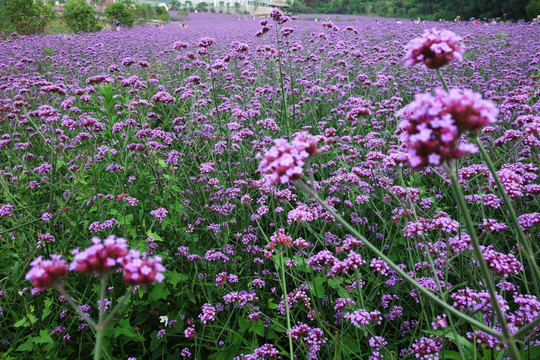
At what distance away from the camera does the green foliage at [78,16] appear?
16750mm

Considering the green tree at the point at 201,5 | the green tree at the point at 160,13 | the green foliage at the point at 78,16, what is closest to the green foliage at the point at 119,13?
the green foliage at the point at 78,16

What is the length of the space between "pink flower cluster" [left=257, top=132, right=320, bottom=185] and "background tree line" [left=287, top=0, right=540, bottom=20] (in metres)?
23.9

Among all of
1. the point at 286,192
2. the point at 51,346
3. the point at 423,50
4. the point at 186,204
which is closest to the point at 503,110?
the point at 286,192

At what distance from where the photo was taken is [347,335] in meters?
2.04

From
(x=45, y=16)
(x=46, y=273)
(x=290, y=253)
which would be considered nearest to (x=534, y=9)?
(x=290, y=253)

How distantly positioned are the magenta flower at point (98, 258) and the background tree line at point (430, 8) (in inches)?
965

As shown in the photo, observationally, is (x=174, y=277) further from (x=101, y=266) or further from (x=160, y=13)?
(x=160, y=13)

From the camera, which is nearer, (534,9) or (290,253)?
(290,253)

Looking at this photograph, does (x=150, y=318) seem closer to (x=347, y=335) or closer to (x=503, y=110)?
(x=347, y=335)

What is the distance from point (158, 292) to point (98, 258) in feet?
4.28

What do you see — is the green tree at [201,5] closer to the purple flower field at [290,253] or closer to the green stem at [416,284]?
the purple flower field at [290,253]

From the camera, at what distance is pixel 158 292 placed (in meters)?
2.22

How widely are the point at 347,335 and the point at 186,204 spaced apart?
5.11 ft

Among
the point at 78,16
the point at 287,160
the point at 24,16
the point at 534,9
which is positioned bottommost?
the point at 287,160
